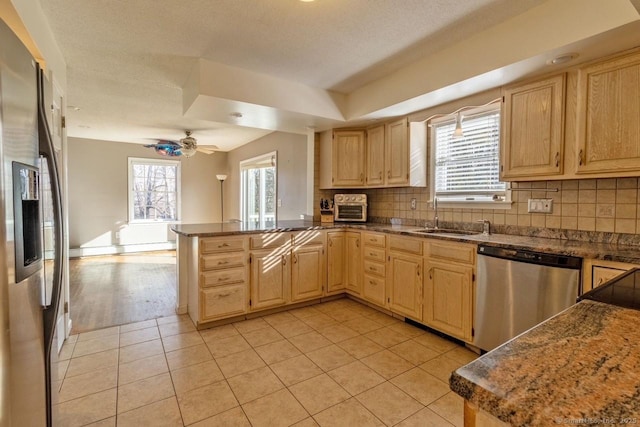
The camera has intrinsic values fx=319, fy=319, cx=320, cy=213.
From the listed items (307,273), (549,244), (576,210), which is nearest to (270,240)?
(307,273)

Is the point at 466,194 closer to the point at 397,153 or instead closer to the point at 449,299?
the point at 397,153

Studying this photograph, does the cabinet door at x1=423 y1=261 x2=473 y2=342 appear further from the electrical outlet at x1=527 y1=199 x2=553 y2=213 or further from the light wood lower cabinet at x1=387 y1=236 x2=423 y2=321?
the electrical outlet at x1=527 y1=199 x2=553 y2=213

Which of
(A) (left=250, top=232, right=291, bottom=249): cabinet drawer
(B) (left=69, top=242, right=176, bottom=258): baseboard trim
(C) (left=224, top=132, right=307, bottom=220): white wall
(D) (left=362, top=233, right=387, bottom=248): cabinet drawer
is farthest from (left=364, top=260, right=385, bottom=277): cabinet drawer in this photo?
(B) (left=69, top=242, right=176, bottom=258): baseboard trim

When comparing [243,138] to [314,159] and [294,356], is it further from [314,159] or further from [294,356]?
[294,356]

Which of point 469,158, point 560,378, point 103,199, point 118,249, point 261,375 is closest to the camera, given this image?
point 560,378

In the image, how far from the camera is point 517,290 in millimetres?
2223

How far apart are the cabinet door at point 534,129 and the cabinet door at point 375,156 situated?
4.65 feet

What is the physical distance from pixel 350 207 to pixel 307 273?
1.10m

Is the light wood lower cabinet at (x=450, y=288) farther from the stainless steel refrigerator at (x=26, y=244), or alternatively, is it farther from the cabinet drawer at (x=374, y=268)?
the stainless steel refrigerator at (x=26, y=244)

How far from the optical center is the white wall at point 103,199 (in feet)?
21.0

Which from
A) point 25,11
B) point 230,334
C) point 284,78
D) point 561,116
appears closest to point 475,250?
point 561,116

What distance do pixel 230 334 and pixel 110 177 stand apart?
5574 mm

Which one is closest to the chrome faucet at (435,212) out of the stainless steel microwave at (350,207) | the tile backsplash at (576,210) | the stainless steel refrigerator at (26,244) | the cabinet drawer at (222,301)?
the tile backsplash at (576,210)

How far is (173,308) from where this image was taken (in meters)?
3.52
